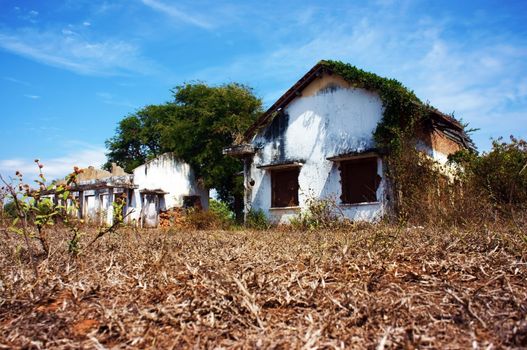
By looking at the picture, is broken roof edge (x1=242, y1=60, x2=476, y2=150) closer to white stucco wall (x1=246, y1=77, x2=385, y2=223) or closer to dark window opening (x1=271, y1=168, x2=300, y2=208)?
white stucco wall (x1=246, y1=77, x2=385, y2=223)

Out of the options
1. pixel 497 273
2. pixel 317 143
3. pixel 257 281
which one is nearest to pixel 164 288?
pixel 257 281

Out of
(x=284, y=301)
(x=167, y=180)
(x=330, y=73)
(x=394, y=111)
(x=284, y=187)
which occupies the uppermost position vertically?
(x=330, y=73)

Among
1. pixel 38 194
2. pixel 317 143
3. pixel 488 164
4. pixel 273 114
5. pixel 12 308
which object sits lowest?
pixel 12 308

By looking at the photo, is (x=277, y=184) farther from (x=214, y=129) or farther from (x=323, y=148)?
(x=214, y=129)

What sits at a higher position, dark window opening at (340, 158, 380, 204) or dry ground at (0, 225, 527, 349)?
dark window opening at (340, 158, 380, 204)

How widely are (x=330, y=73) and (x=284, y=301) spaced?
463 inches

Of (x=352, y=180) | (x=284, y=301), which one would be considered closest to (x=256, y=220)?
(x=352, y=180)

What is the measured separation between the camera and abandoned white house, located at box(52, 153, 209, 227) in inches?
870

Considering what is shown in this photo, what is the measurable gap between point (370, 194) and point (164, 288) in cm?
992

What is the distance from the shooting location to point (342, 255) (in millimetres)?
3811

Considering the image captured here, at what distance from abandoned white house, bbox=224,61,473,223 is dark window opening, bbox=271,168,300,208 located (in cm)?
3

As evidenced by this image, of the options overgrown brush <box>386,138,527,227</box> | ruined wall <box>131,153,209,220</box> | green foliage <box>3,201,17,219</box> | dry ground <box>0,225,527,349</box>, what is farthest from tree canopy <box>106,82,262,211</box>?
dry ground <box>0,225,527,349</box>

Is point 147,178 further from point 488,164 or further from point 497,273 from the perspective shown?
point 497,273

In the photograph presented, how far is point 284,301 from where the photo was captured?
2.68 meters
